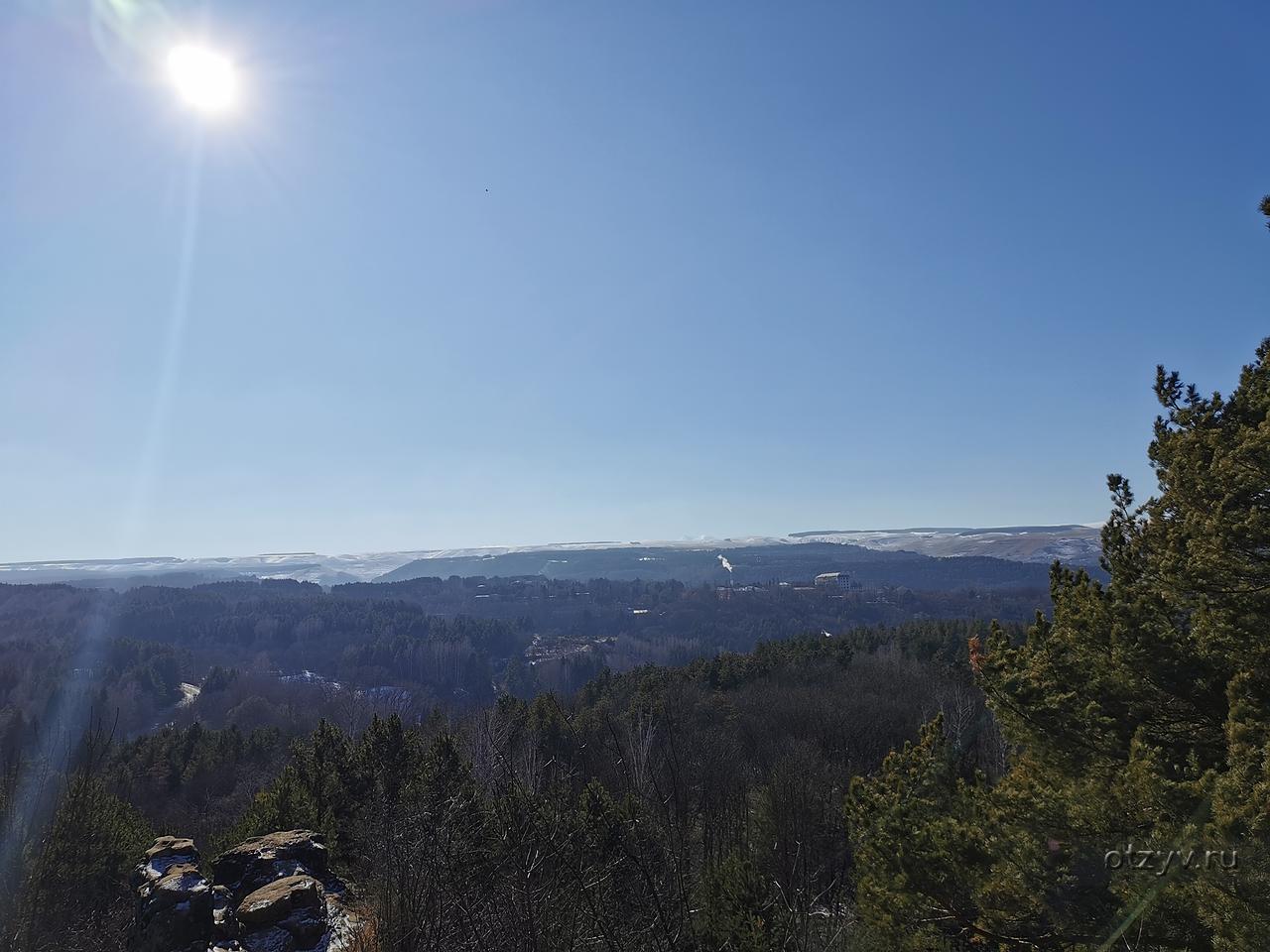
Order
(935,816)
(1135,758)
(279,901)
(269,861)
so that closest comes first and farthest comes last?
(1135,758) → (935,816) → (279,901) → (269,861)

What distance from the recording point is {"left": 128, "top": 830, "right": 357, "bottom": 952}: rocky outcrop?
9.92 meters

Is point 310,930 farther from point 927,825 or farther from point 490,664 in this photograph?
point 490,664

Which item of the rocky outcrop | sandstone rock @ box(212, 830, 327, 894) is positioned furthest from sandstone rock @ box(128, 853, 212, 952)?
sandstone rock @ box(212, 830, 327, 894)

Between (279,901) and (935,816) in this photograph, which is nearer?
(935,816)

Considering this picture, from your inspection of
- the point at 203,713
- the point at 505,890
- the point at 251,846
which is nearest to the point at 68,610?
the point at 203,713

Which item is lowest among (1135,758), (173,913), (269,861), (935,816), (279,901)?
(269,861)

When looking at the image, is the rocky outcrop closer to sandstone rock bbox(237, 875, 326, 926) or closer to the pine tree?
sandstone rock bbox(237, 875, 326, 926)

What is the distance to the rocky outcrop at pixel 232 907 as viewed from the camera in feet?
32.6

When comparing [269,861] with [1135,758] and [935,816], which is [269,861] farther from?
[1135,758]

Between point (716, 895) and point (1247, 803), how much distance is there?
885 cm

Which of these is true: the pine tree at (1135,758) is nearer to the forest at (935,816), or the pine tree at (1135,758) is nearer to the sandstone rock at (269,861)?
the forest at (935,816)

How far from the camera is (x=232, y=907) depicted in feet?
37.0

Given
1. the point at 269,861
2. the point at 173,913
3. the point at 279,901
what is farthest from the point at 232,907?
the point at 269,861

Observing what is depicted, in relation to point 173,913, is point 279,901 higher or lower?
lower
